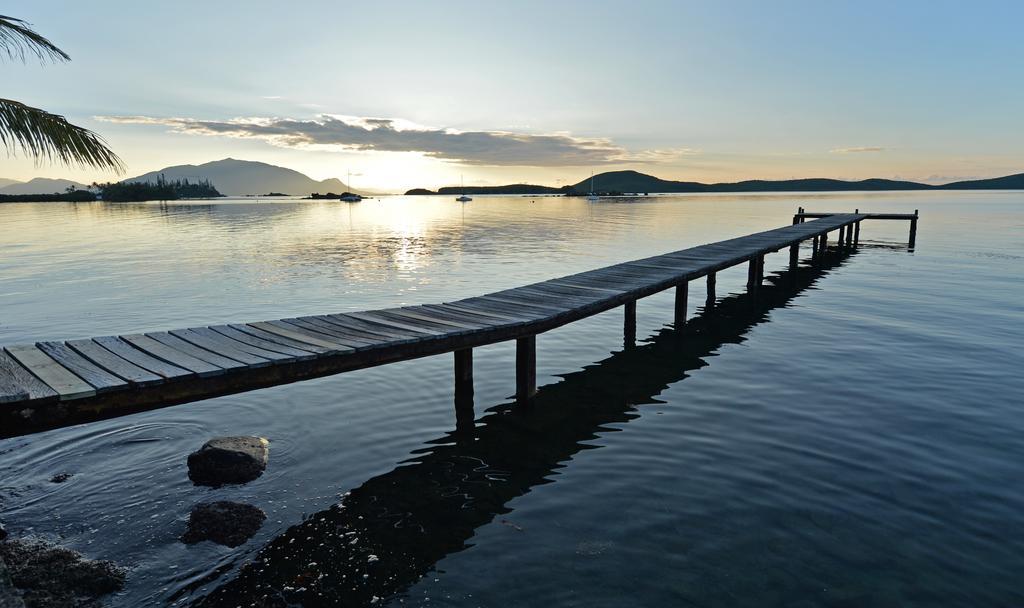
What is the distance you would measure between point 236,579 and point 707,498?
4.82 m

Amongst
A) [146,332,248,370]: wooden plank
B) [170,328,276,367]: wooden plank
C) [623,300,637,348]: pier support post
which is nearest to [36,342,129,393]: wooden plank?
[146,332,248,370]: wooden plank

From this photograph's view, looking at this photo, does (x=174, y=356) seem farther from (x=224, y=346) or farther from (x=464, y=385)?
(x=464, y=385)

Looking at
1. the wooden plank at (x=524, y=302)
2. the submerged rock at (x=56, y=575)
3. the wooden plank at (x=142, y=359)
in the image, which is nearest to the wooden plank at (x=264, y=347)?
the wooden plank at (x=142, y=359)

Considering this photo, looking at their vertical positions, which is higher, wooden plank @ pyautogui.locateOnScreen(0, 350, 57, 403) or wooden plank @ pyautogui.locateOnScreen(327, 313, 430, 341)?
wooden plank @ pyautogui.locateOnScreen(0, 350, 57, 403)

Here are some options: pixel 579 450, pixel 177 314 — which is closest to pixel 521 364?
pixel 579 450

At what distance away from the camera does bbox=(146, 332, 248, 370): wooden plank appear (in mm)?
6027

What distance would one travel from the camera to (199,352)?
21.3ft

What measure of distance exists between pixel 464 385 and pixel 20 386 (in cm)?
553

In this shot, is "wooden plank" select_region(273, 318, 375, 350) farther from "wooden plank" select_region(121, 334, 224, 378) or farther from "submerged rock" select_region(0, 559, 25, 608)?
"submerged rock" select_region(0, 559, 25, 608)

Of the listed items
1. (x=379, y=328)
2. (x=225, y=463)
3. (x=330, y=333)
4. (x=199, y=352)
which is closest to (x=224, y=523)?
(x=225, y=463)

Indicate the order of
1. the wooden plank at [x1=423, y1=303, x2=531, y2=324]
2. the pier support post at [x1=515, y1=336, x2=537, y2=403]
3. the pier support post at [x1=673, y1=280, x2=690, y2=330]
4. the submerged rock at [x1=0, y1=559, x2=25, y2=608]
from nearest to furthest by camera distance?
1. the submerged rock at [x1=0, y1=559, x2=25, y2=608]
2. the wooden plank at [x1=423, y1=303, x2=531, y2=324]
3. the pier support post at [x1=515, y1=336, x2=537, y2=403]
4. the pier support post at [x1=673, y1=280, x2=690, y2=330]

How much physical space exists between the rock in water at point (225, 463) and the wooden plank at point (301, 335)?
148 cm

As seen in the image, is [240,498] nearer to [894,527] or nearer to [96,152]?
[894,527]

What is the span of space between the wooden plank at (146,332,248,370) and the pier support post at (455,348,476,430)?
12.3 ft
